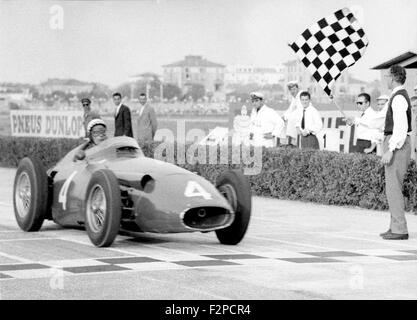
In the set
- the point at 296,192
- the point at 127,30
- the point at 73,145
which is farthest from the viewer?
the point at 127,30

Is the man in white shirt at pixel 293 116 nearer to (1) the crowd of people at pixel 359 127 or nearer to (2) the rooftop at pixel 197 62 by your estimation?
(1) the crowd of people at pixel 359 127

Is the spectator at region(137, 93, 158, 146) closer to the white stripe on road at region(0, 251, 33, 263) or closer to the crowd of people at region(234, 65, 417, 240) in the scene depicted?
the crowd of people at region(234, 65, 417, 240)

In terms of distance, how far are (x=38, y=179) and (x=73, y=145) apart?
1162cm

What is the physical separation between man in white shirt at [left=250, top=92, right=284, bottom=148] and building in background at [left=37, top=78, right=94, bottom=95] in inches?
1341

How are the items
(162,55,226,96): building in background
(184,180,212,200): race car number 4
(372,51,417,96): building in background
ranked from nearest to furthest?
(184,180,212,200): race car number 4, (372,51,417,96): building in background, (162,55,226,96): building in background

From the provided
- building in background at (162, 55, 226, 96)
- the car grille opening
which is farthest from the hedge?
building in background at (162, 55, 226, 96)

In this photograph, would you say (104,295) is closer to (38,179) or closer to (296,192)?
(38,179)

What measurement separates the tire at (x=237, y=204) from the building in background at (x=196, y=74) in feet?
130

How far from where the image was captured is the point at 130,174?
10.8 metres

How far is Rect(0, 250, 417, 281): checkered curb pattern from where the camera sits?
894cm

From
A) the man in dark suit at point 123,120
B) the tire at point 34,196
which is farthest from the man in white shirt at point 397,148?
the man in dark suit at point 123,120

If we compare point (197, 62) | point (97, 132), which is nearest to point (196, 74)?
point (197, 62)

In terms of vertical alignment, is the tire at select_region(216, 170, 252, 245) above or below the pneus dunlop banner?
below
